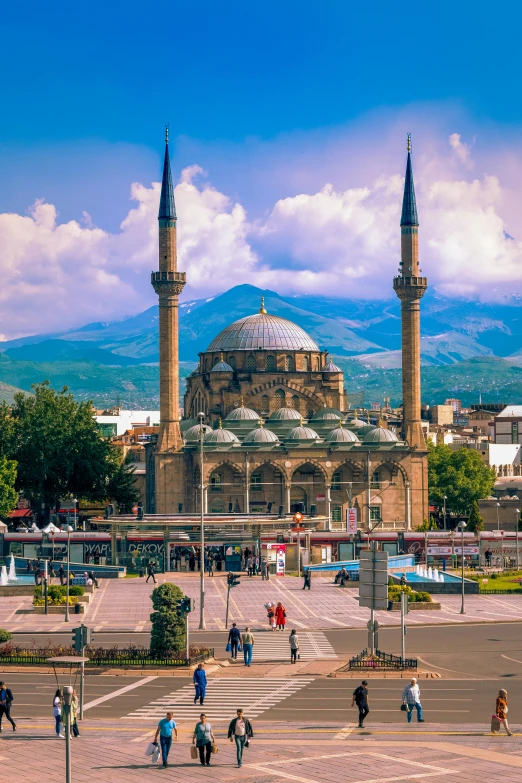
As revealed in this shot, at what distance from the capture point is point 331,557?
82.1 meters

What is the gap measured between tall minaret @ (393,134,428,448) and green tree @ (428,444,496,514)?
13.8 metres

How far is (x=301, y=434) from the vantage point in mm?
105062

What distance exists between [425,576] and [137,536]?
16.1 metres

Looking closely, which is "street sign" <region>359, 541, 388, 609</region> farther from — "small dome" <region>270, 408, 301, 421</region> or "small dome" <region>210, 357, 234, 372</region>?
"small dome" <region>210, 357, 234, 372</region>

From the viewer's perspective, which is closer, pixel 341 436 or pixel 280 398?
pixel 341 436

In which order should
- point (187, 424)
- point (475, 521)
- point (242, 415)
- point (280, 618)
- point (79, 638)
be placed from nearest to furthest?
point (79, 638)
point (280, 618)
point (475, 521)
point (242, 415)
point (187, 424)

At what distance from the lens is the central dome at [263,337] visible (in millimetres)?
118750

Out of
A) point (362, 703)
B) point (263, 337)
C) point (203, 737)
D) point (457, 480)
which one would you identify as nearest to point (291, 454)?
point (263, 337)

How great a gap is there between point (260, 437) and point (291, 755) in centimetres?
7478

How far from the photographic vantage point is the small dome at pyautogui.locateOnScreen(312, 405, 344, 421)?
370ft

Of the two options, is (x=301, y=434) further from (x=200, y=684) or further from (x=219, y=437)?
(x=200, y=684)

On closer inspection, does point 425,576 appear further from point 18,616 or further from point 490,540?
point 18,616

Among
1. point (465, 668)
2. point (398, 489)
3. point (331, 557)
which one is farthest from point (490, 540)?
point (465, 668)

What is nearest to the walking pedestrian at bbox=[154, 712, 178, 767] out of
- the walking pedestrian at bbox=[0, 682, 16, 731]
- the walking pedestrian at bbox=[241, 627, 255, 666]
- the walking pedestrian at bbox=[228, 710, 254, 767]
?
the walking pedestrian at bbox=[228, 710, 254, 767]
